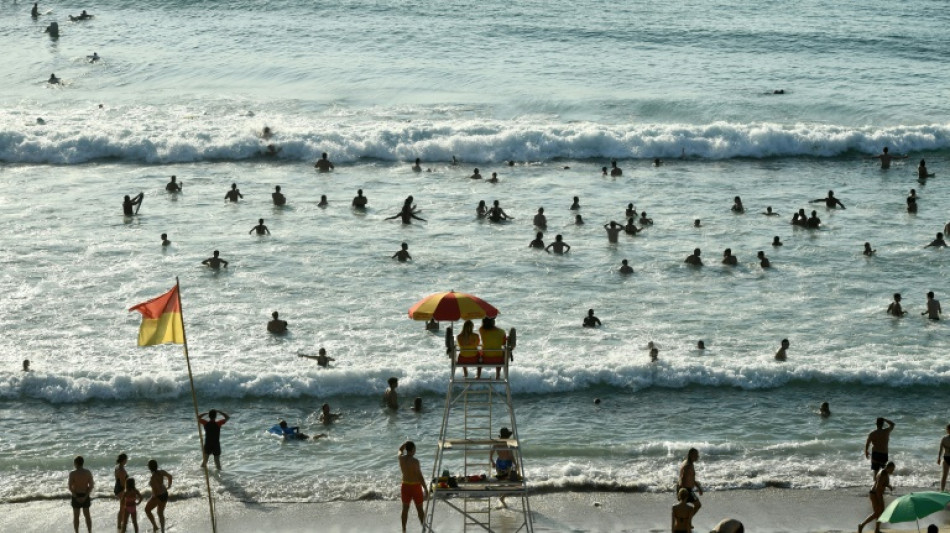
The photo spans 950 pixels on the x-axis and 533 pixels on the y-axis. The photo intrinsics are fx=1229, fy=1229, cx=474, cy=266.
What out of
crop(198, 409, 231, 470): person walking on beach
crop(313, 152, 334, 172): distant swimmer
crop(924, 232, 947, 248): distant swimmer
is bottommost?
crop(198, 409, 231, 470): person walking on beach

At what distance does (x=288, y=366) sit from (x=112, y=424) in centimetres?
332

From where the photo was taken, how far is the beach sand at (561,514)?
637 inches

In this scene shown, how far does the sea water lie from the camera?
19.5 metres

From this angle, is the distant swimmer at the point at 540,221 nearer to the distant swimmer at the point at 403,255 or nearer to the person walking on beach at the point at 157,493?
the distant swimmer at the point at 403,255

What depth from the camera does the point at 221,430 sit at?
1977cm

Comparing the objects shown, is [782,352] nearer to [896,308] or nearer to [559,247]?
[896,308]

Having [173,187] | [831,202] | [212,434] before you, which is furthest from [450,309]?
[173,187]

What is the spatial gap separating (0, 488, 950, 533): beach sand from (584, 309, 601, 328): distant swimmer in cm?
701

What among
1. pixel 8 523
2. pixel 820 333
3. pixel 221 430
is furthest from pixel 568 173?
pixel 8 523

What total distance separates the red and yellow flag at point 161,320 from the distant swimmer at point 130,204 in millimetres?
16843

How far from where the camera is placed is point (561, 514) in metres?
16.6

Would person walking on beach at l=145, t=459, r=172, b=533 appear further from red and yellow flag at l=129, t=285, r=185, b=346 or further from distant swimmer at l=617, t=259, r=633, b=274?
distant swimmer at l=617, t=259, r=633, b=274

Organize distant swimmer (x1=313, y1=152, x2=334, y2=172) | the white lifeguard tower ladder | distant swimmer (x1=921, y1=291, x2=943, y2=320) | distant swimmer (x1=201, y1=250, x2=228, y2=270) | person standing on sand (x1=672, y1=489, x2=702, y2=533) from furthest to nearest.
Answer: distant swimmer (x1=313, y1=152, x2=334, y2=172) → distant swimmer (x1=201, y1=250, x2=228, y2=270) → distant swimmer (x1=921, y1=291, x2=943, y2=320) → person standing on sand (x1=672, y1=489, x2=702, y2=533) → the white lifeguard tower ladder

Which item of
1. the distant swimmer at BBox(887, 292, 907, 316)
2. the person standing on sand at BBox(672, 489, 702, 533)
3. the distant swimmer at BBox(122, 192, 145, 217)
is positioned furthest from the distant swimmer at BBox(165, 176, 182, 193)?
the person standing on sand at BBox(672, 489, 702, 533)
